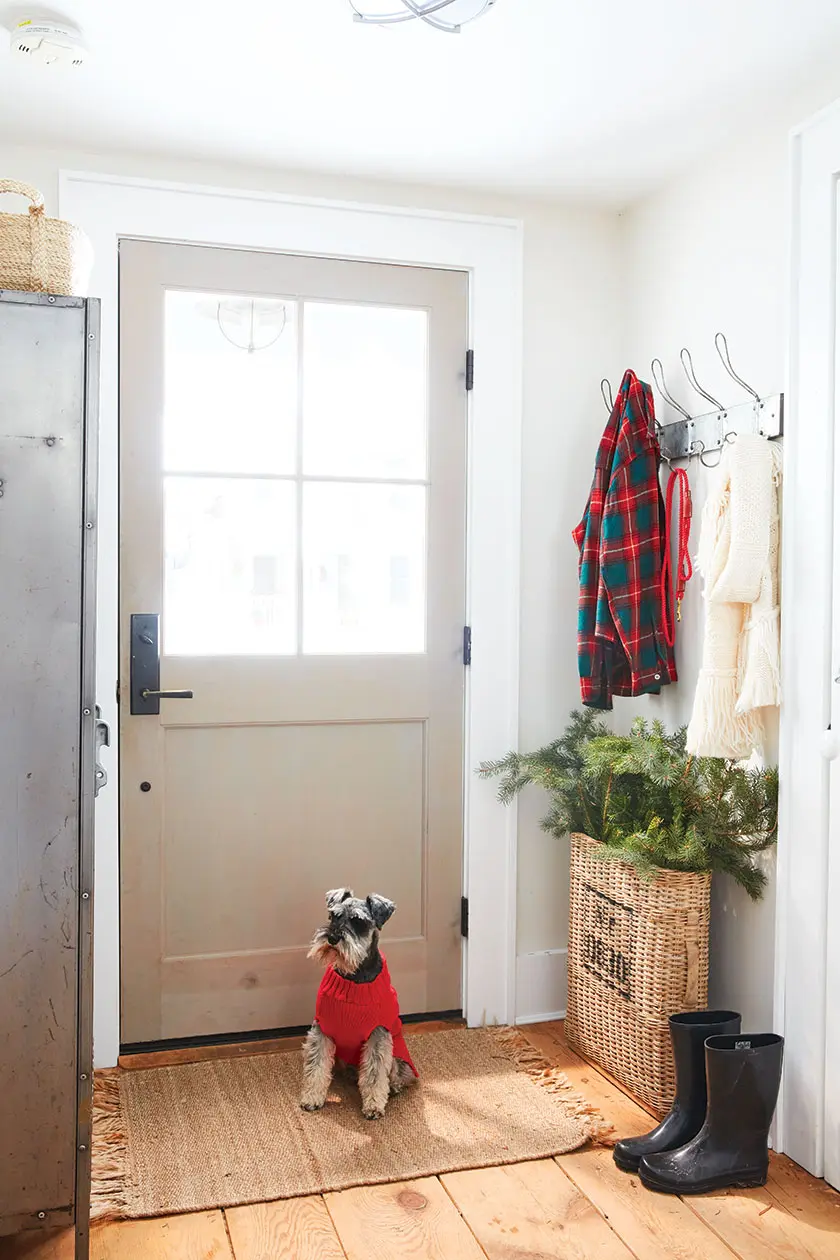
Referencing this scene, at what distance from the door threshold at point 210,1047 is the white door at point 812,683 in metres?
1.09

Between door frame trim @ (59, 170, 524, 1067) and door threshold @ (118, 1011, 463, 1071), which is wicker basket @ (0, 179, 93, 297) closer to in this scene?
door frame trim @ (59, 170, 524, 1067)

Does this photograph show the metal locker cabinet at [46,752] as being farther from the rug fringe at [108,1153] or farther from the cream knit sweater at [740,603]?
the cream knit sweater at [740,603]

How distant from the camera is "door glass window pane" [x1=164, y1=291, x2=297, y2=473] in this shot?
2768 millimetres

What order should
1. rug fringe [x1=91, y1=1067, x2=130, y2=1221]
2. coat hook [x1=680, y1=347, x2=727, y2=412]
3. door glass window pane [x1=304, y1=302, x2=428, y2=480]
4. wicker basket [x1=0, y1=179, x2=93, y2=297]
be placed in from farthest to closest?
door glass window pane [x1=304, y1=302, x2=428, y2=480]
coat hook [x1=680, y1=347, x2=727, y2=412]
rug fringe [x1=91, y1=1067, x2=130, y2=1221]
wicker basket [x1=0, y1=179, x2=93, y2=297]

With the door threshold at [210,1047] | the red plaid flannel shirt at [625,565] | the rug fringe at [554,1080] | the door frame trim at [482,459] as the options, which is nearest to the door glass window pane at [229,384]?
the door frame trim at [482,459]

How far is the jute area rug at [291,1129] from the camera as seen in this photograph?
2176 mm

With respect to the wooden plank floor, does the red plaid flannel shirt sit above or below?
above

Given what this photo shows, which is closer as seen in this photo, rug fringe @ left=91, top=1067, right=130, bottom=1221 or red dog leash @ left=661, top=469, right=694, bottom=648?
rug fringe @ left=91, top=1067, right=130, bottom=1221

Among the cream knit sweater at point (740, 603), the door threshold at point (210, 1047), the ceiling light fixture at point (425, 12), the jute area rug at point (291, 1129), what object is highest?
the ceiling light fixture at point (425, 12)

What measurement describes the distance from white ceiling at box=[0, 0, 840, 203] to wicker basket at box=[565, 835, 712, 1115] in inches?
69.8

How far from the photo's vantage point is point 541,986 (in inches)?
121

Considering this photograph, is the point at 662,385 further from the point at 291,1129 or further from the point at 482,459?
the point at 291,1129

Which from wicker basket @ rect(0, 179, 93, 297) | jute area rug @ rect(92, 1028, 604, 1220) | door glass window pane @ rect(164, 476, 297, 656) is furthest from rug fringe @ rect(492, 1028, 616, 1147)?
wicker basket @ rect(0, 179, 93, 297)

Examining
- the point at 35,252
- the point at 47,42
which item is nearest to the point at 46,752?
the point at 35,252
